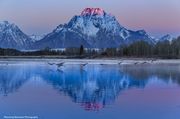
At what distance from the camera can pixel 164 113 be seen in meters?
18.0

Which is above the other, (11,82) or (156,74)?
(11,82)

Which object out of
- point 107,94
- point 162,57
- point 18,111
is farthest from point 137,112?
point 162,57

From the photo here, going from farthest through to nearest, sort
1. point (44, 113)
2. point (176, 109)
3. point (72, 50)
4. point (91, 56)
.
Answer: point (72, 50) < point (91, 56) < point (176, 109) < point (44, 113)

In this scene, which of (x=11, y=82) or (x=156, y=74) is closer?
(x=11, y=82)

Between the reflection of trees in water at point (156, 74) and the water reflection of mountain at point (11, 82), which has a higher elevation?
the water reflection of mountain at point (11, 82)

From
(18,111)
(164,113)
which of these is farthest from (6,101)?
(164,113)

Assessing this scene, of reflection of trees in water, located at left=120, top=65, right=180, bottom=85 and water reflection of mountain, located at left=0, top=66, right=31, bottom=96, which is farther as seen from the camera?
reflection of trees in water, located at left=120, top=65, right=180, bottom=85

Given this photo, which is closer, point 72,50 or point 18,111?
point 18,111

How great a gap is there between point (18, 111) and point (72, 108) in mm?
2457

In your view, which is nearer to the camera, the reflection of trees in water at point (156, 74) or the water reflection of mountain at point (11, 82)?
the water reflection of mountain at point (11, 82)

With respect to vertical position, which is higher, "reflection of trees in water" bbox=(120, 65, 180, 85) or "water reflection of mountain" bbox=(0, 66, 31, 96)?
"water reflection of mountain" bbox=(0, 66, 31, 96)

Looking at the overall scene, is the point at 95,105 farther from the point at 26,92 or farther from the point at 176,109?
the point at 26,92

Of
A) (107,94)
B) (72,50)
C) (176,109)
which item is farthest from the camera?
(72,50)

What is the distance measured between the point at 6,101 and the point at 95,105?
4559mm
